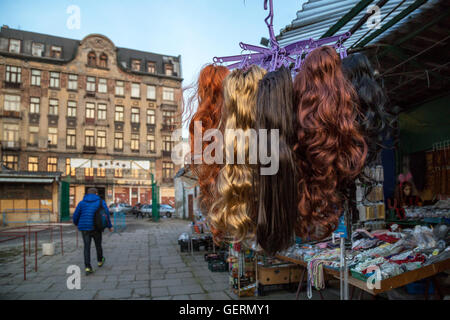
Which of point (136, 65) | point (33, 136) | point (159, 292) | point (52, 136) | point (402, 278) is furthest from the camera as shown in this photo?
point (136, 65)

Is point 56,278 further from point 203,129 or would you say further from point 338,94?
point 338,94

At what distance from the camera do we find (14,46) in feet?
85.1

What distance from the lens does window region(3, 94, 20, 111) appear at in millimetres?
25525

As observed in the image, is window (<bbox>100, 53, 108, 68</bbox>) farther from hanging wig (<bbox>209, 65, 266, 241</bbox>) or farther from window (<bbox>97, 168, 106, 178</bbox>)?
hanging wig (<bbox>209, 65, 266, 241</bbox>)

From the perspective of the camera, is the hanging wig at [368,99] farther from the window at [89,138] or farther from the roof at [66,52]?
the window at [89,138]

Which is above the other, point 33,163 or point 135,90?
point 135,90

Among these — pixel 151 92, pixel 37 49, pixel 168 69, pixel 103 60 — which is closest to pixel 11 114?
pixel 37 49

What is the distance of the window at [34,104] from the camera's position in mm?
26156

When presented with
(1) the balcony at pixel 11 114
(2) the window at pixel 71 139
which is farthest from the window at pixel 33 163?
(1) the balcony at pixel 11 114

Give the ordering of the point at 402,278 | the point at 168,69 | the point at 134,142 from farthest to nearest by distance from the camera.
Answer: the point at 168,69
the point at 134,142
the point at 402,278

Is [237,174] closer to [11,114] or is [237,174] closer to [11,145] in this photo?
[11,145]

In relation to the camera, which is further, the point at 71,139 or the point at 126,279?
the point at 71,139

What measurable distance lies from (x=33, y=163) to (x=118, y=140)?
746 centimetres

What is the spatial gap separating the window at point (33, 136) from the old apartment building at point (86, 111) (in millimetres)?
76
